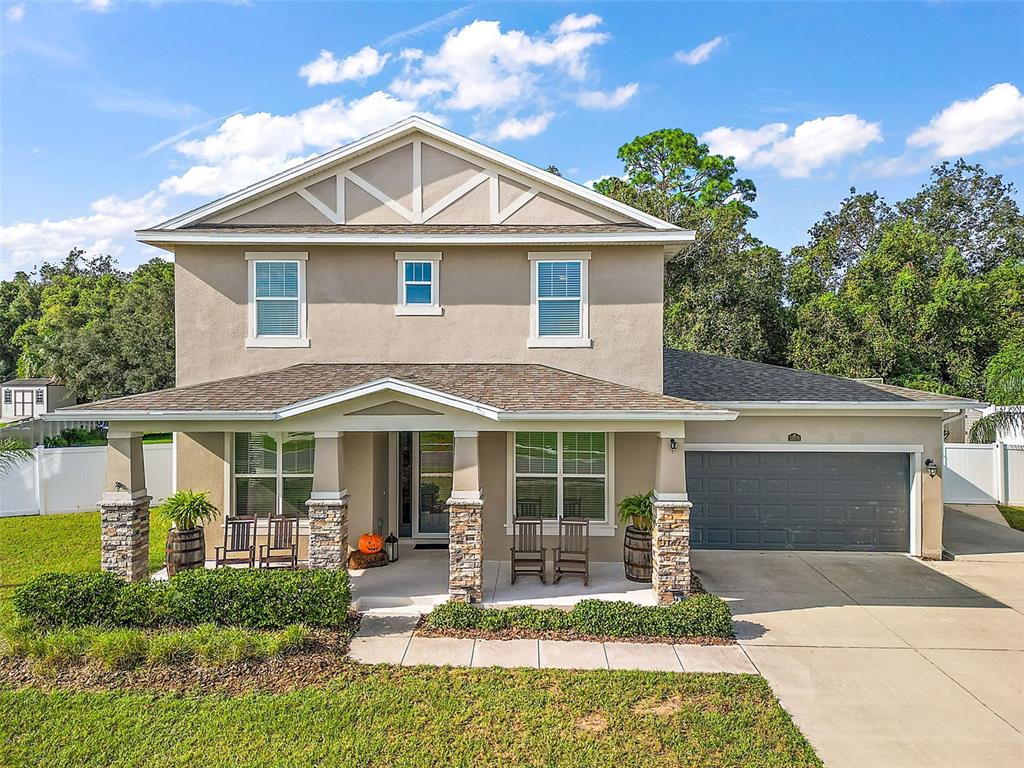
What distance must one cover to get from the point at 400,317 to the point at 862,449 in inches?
386

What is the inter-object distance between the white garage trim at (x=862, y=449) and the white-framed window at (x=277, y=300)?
8149mm

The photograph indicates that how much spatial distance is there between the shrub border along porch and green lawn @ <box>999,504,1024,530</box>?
11936 millimetres

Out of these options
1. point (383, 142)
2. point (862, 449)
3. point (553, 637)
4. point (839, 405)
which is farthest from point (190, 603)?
point (862, 449)

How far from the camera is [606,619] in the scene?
27.8ft

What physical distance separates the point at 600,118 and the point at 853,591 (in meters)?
15.7

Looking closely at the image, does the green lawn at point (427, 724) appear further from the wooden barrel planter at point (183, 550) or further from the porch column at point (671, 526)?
the wooden barrel planter at point (183, 550)

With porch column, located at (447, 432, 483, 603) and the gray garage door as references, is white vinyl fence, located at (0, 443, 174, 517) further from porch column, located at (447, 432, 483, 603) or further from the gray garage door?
the gray garage door

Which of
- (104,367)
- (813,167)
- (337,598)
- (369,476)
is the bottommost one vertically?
(337,598)

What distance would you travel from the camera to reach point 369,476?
11367 mm

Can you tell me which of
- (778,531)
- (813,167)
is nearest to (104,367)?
(778,531)

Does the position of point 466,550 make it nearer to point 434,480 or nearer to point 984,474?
point 434,480

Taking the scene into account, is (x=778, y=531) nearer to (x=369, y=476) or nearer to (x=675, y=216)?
(x=369, y=476)

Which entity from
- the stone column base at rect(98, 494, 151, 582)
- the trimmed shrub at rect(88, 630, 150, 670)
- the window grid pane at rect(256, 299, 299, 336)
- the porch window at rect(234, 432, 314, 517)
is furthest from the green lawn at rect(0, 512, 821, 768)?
the window grid pane at rect(256, 299, 299, 336)

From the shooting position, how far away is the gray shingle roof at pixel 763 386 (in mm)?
12422
